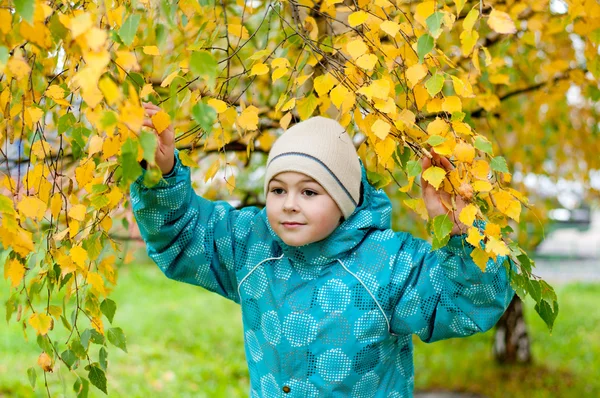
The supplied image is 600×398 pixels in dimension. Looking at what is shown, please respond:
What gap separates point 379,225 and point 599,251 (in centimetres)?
1149

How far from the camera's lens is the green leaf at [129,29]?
1.12 m

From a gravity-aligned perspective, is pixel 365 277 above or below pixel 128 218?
below

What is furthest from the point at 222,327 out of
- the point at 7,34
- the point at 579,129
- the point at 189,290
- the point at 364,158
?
the point at 7,34

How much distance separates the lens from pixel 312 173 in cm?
166

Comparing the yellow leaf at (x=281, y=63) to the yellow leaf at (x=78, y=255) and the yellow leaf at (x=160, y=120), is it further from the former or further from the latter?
the yellow leaf at (x=78, y=255)

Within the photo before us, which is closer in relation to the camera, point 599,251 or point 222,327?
point 222,327

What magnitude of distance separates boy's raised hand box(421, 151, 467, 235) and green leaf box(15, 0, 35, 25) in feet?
2.56

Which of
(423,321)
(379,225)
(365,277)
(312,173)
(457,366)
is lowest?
(457,366)

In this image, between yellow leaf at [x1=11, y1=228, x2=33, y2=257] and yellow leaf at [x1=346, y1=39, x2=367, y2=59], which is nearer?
yellow leaf at [x1=11, y1=228, x2=33, y2=257]

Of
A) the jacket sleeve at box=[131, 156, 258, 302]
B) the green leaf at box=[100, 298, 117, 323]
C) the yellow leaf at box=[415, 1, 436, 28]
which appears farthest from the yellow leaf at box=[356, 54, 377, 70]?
the green leaf at box=[100, 298, 117, 323]

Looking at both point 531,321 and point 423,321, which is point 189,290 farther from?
point 423,321

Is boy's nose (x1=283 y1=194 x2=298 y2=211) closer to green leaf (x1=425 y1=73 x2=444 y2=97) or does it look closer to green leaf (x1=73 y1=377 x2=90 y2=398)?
green leaf (x1=425 y1=73 x2=444 y2=97)

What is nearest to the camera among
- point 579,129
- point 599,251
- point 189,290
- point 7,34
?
point 7,34

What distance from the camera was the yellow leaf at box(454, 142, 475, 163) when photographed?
125cm
